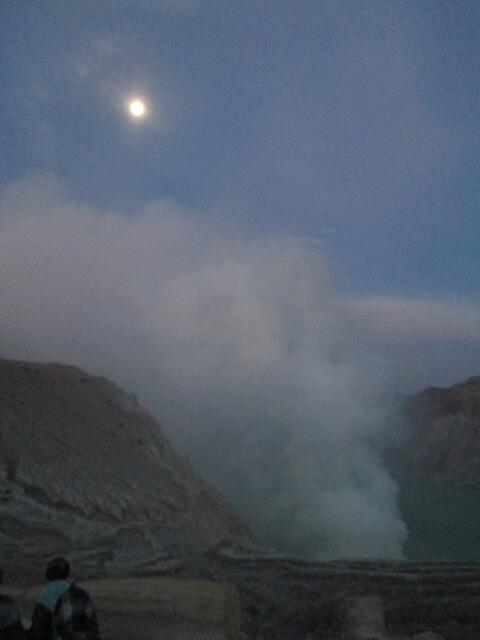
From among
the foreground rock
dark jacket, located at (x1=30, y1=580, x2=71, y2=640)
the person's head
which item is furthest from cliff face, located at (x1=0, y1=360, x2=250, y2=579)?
dark jacket, located at (x1=30, y1=580, x2=71, y2=640)

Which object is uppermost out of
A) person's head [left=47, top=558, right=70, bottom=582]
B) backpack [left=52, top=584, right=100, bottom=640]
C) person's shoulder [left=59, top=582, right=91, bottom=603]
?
person's head [left=47, top=558, right=70, bottom=582]

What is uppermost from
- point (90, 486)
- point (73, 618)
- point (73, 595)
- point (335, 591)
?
point (90, 486)

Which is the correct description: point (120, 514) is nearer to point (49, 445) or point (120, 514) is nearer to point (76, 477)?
point (76, 477)

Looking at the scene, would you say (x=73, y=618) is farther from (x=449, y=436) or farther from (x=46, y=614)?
(x=449, y=436)

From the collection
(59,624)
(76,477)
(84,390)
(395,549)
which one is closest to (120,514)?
(76,477)

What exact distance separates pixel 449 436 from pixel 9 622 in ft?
246

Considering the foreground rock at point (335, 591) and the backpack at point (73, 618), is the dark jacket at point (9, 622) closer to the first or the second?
the backpack at point (73, 618)

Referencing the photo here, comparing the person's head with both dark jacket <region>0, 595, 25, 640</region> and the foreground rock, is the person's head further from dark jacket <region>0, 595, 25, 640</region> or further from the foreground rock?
the foreground rock

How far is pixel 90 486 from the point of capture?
59.8 ft

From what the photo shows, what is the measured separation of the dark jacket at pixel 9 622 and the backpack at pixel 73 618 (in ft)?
1.35

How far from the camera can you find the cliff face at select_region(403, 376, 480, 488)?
68.8 meters

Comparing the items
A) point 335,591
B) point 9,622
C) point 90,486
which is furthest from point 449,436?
point 9,622

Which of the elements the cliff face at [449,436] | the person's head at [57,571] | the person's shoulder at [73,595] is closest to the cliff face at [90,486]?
the person's head at [57,571]

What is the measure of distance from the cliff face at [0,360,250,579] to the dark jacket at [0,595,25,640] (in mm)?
9598
